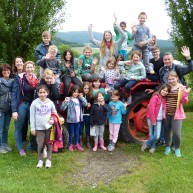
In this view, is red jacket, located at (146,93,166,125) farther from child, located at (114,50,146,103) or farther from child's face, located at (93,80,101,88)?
child's face, located at (93,80,101,88)

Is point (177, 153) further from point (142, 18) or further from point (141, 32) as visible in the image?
point (142, 18)

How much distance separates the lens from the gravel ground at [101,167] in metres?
5.41

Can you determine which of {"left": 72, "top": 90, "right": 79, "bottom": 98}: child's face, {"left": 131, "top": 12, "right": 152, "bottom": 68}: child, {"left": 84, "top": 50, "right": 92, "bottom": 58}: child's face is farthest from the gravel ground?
{"left": 131, "top": 12, "right": 152, "bottom": 68}: child

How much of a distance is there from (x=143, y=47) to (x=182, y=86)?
5.36 ft

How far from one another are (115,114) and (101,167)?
1151 millimetres

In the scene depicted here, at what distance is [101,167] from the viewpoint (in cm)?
596

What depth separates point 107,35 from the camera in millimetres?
7309

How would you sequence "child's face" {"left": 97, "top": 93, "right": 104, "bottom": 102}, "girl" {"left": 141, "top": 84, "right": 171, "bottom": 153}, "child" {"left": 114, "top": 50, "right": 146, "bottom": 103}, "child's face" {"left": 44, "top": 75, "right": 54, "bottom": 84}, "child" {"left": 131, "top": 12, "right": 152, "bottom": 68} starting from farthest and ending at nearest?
"child" {"left": 131, "top": 12, "right": 152, "bottom": 68} < "child" {"left": 114, "top": 50, "right": 146, "bottom": 103} < "child's face" {"left": 97, "top": 93, "right": 104, "bottom": 102} < "girl" {"left": 141, "top": 84, "right": 171, "bottom": 153} < "child's face" {"left": 44, "top": 75, "right": 54, "bottom": 84}

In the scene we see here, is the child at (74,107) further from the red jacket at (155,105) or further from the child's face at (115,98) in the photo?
the red jacket at (155,105)

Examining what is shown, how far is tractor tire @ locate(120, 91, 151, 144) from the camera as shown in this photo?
694 cm

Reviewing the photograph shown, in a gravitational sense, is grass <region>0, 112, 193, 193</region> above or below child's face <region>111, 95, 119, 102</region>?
below

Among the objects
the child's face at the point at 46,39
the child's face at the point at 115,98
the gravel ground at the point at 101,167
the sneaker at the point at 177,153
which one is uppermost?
the child's face at the point at 46,39

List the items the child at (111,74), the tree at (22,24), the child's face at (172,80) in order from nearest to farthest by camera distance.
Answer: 1. the child's face at (172,80)
2. the child at (111,74)
3. the tree at (22,24)

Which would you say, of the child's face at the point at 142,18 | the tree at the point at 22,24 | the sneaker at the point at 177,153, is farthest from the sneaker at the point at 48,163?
the tree at the point at 22,24
